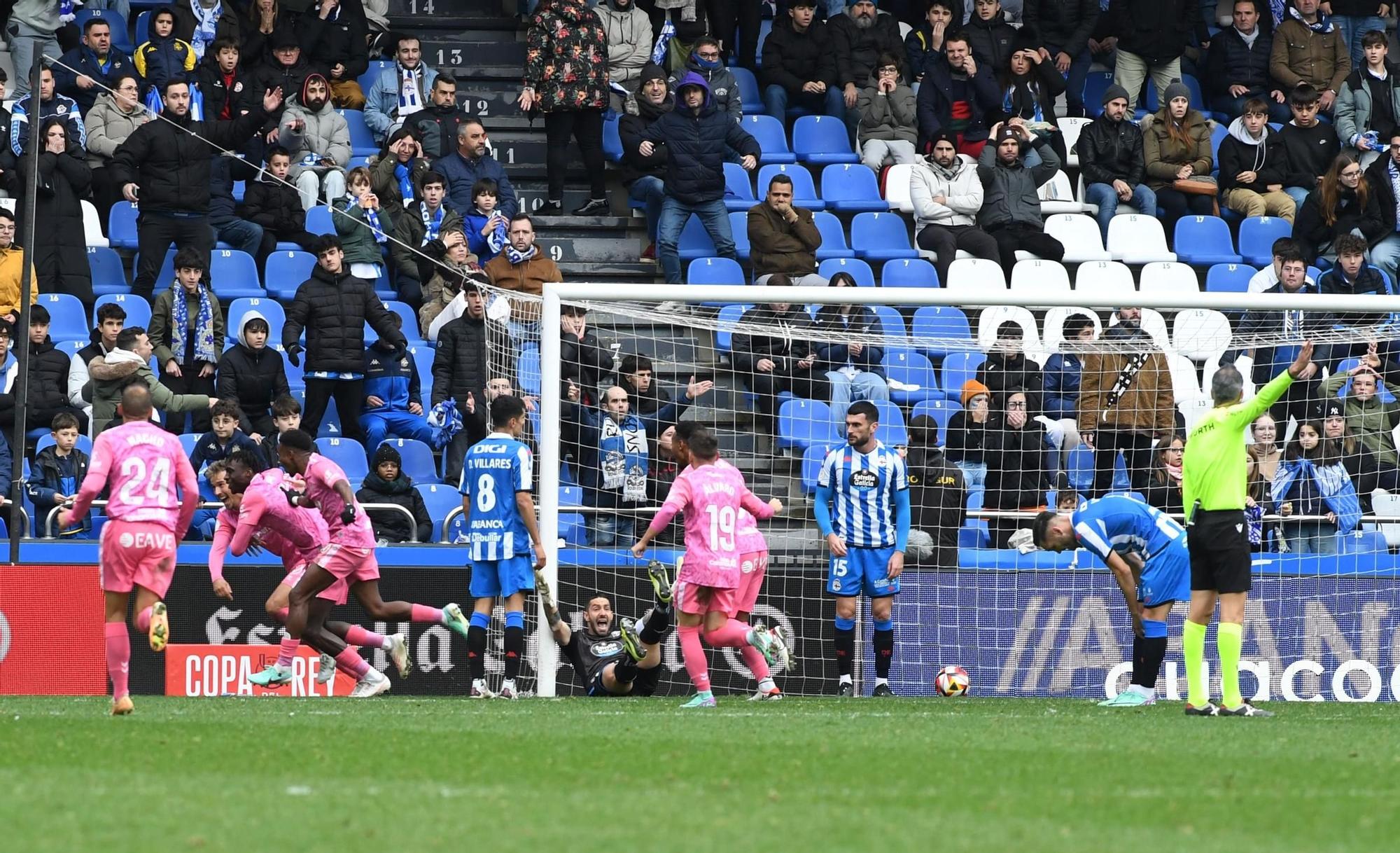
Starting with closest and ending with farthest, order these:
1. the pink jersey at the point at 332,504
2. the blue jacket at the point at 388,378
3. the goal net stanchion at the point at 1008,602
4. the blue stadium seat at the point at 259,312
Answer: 1. the pink jersey at the point at 332,504
2. the goal net stanchion at the point at 1008,602
3. the blue jacket at the point at 388,378
4. the blue stadium seat at the point at 259,312

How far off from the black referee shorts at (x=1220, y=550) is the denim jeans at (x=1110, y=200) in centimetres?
976

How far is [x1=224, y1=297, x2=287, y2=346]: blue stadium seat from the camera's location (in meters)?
17.0

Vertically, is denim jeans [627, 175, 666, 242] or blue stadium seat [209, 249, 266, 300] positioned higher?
denim jeans [627, 175, 666, 242]

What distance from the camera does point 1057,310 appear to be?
16906mm

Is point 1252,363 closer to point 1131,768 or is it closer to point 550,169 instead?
point 550,169

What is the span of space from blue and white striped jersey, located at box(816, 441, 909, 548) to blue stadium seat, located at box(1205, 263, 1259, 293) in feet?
22.8

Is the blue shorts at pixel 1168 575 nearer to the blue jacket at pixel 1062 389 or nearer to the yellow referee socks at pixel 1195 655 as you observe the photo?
the yellow referee socks at pixel 1195 655

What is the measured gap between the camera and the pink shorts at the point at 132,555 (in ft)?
34.9

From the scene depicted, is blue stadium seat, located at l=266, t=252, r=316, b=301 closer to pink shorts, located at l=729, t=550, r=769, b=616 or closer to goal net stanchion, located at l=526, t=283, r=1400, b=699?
goal net stanchion, located at l=526, t=283, r=1400, b=699

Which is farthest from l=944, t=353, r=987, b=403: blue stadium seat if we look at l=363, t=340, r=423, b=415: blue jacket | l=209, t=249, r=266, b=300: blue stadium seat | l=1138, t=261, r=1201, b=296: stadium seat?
l=209, t=249, r=266, b=300: blue stadium seat

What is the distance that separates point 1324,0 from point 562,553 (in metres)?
13.0

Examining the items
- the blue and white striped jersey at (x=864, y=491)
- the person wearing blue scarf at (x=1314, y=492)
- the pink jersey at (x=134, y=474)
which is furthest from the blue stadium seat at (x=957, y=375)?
the pink jersey at (x=134, y=474)

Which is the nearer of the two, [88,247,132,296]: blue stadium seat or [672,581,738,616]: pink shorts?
[672,581,738,616]: pink shorts

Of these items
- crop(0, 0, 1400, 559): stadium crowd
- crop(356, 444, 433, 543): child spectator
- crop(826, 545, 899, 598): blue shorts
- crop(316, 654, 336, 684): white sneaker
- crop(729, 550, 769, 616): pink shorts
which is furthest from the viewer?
crop(0, 0, 1400, 559): stadium crowd
